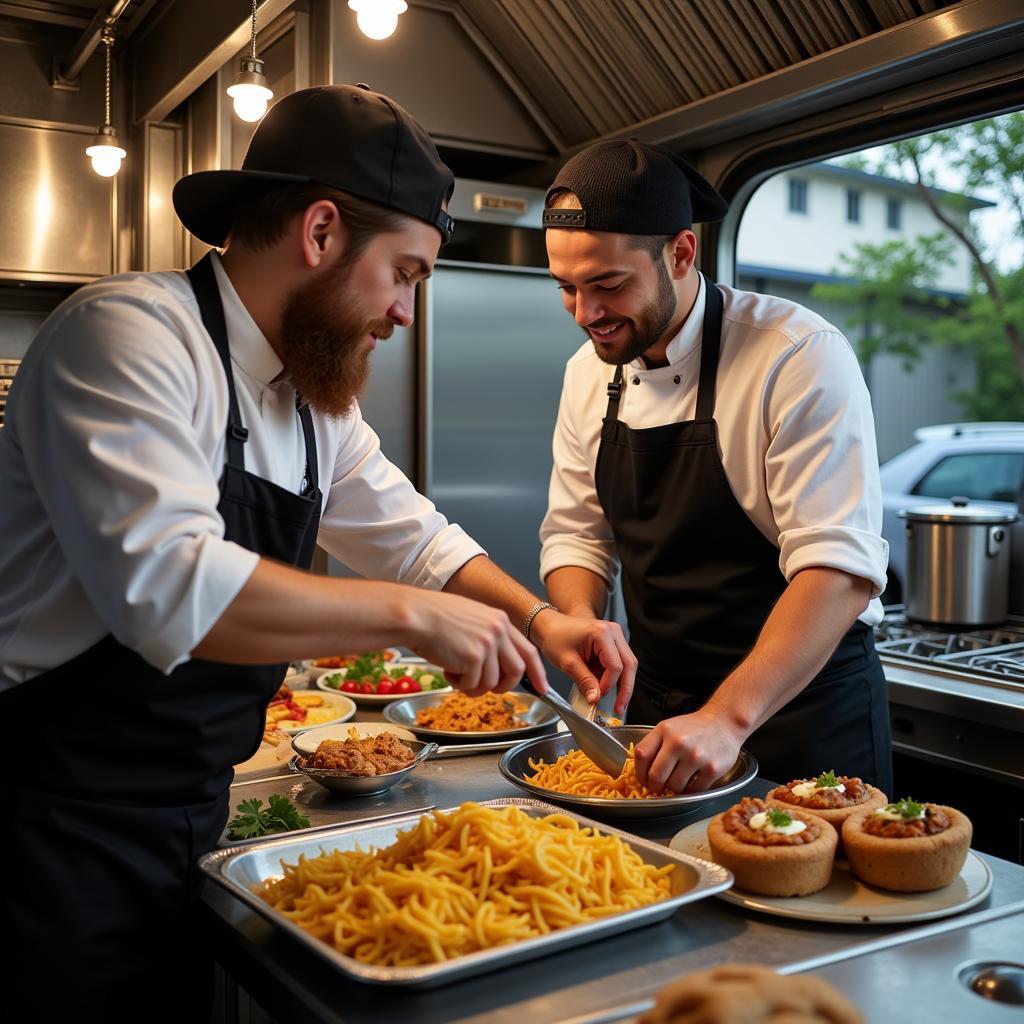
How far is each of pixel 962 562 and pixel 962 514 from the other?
0.15 meters

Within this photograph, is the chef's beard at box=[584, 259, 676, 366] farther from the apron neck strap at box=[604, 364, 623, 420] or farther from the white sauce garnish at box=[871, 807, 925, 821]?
the white sauce garnish at box=[871, 807, 925, 821]

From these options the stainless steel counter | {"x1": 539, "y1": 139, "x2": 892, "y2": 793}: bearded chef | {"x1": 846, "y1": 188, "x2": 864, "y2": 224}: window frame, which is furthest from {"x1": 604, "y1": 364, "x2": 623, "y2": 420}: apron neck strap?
{"x1": 846, "y1": 188, "x2": 864, "y2": 224}: window frame

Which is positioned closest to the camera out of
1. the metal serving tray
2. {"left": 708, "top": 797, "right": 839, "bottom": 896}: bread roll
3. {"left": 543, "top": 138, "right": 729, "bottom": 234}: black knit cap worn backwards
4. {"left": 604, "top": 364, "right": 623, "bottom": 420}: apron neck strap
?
the metal serving tray

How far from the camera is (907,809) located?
1.52 meters

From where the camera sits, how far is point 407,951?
1.25 meters

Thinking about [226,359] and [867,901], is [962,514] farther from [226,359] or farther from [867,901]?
[226,359]

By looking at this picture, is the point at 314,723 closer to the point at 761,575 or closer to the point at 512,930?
the point at 761,575

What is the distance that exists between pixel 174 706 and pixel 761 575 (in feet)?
4.19

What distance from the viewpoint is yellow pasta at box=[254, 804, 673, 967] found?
1263 mm

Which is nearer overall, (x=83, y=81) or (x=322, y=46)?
(x=322, y=46)

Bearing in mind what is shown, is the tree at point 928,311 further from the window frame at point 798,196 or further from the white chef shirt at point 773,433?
the white chef shirt at point 773,433

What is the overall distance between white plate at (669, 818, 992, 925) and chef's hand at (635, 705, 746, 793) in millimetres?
177

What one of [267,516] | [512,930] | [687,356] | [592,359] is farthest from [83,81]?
[512,930]

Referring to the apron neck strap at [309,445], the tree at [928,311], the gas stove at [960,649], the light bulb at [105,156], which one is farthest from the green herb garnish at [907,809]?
the tree at [928,311]
